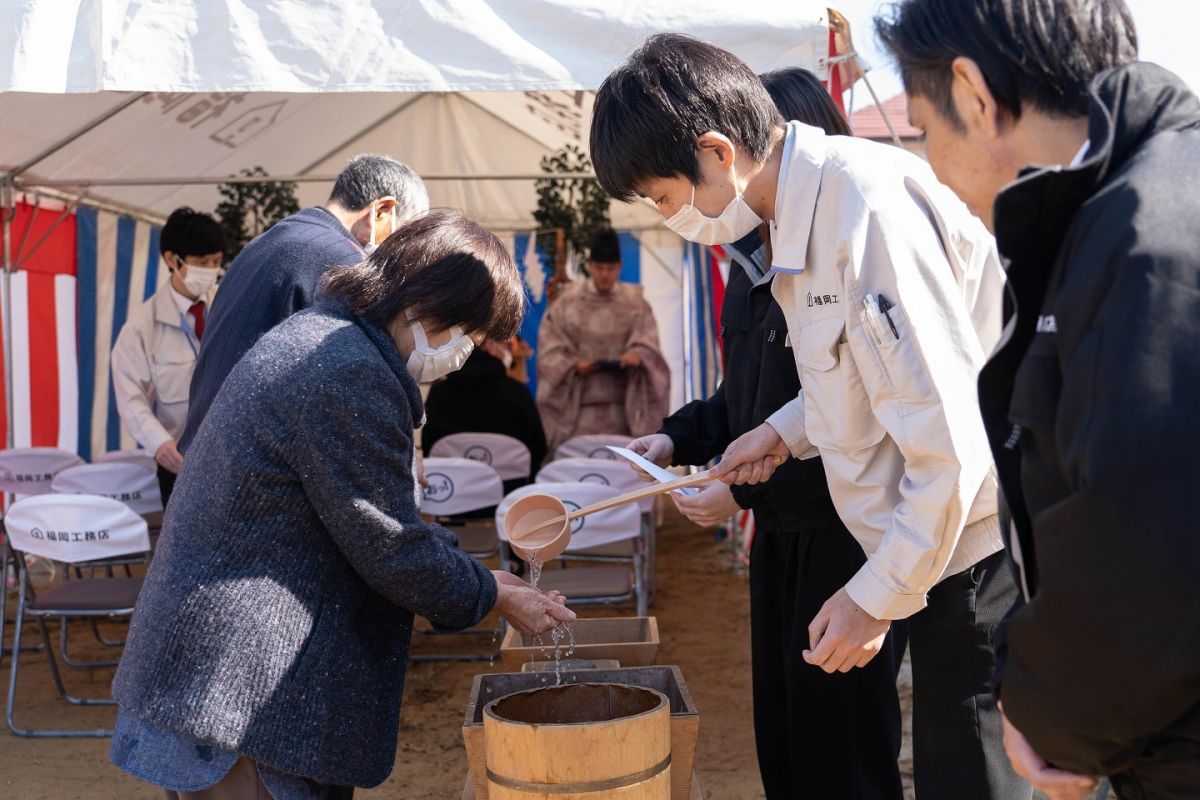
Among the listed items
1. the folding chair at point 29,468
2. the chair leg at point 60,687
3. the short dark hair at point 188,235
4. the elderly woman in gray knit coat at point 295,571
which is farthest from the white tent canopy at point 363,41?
the folding chair at point 29,468

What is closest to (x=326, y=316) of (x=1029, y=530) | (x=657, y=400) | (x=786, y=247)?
(x=786, y=247)

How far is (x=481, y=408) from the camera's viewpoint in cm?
616

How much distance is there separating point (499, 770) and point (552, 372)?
4923mm

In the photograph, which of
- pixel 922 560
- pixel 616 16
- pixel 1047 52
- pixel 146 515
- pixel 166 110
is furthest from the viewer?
pixel 166 110

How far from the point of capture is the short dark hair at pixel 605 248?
6.45 m

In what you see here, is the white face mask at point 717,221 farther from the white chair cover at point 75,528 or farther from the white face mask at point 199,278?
the white face mask at point 199,278

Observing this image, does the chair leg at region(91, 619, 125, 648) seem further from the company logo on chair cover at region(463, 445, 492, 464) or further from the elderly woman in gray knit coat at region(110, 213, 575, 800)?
the elderly woman in gray knit coat at region(110, 213, 575, 800)

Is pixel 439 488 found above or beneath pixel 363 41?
beneath

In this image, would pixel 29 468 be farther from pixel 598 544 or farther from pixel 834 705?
pixel 834 705

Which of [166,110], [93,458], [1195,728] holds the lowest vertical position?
[93,458]

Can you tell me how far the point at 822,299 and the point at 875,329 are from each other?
0.17 m

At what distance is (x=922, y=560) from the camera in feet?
4.90

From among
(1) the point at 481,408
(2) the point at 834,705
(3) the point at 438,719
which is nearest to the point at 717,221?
(2) the point at 834,705

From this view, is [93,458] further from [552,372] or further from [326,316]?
[326,316]
